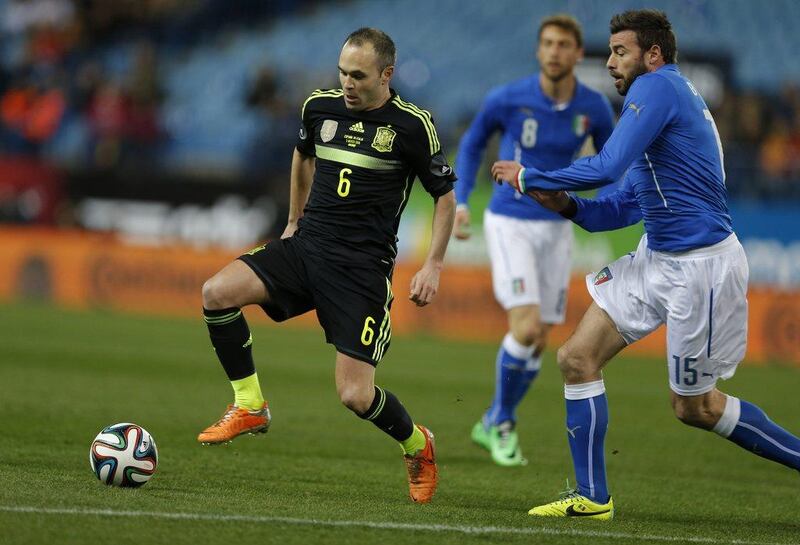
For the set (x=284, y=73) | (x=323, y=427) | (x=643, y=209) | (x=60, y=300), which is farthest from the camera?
(x=284, y=73)

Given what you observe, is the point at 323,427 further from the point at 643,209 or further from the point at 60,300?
the point at 60,300

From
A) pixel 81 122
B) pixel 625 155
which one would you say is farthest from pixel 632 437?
pixel 81 122

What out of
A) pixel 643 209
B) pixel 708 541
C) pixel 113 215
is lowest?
pixel 113 215

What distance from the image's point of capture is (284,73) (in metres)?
21.9

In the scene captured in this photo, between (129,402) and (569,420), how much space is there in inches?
197

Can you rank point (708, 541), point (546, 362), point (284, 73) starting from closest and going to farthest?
point (708, 541), point (546, 362), point (284, 73)

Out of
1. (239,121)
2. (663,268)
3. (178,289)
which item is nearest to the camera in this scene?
(663,268)

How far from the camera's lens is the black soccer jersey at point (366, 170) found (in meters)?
6.70

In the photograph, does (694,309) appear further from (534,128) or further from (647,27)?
(534,128)

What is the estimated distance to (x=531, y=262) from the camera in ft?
30.5

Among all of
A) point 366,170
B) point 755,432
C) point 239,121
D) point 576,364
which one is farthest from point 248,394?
point 239,121

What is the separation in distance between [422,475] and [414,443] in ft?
0.59

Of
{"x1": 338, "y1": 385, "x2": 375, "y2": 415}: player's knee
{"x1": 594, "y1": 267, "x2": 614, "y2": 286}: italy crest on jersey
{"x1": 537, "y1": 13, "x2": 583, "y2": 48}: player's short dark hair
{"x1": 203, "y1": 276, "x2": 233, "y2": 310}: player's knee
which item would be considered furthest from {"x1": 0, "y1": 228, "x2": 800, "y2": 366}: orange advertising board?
{"x1": 203, "y1": 276, "x2": 233, "y2": 310}: player's knee

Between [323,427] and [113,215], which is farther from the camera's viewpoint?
[113,215]
